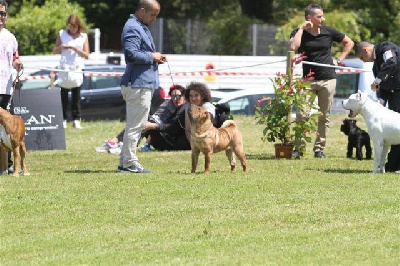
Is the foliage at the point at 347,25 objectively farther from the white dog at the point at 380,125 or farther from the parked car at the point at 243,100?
the white dog at the point at 380,125

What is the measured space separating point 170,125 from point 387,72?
4.34m

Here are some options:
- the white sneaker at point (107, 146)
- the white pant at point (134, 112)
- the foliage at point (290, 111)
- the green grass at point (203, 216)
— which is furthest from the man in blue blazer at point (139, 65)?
the white sneaker at point (107, 146)

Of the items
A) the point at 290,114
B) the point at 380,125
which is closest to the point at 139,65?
the point at 380,125

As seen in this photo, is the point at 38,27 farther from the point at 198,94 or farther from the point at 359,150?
the point at 359,150

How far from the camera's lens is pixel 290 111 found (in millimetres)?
14195

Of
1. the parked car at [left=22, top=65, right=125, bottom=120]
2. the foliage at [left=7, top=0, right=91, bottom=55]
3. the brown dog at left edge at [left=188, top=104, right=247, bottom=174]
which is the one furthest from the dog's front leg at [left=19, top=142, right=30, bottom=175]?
the foliage at [left=7, top=0, right=91, bottom=55]

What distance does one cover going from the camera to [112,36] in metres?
40.4

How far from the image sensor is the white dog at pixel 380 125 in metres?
11.8

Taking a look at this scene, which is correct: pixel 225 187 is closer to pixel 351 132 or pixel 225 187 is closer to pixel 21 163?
pixel 21 163

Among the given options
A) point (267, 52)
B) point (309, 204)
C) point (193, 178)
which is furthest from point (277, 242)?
point (267, 52)

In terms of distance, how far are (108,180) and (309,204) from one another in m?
2.63

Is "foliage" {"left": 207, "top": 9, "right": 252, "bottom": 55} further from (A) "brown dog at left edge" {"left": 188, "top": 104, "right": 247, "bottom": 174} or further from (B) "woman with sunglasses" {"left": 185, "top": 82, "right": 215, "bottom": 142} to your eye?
(A) "brown dog at left edge" {"left": 188, "top": 104, "right": 247, "bottom": 174}

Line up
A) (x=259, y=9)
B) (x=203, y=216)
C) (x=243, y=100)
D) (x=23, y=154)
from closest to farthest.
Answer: (x=203, y=216) → (x=23, y=154) → (x=243, y=100) → (x=259, y=9)

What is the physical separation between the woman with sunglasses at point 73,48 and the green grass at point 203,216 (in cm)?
570
